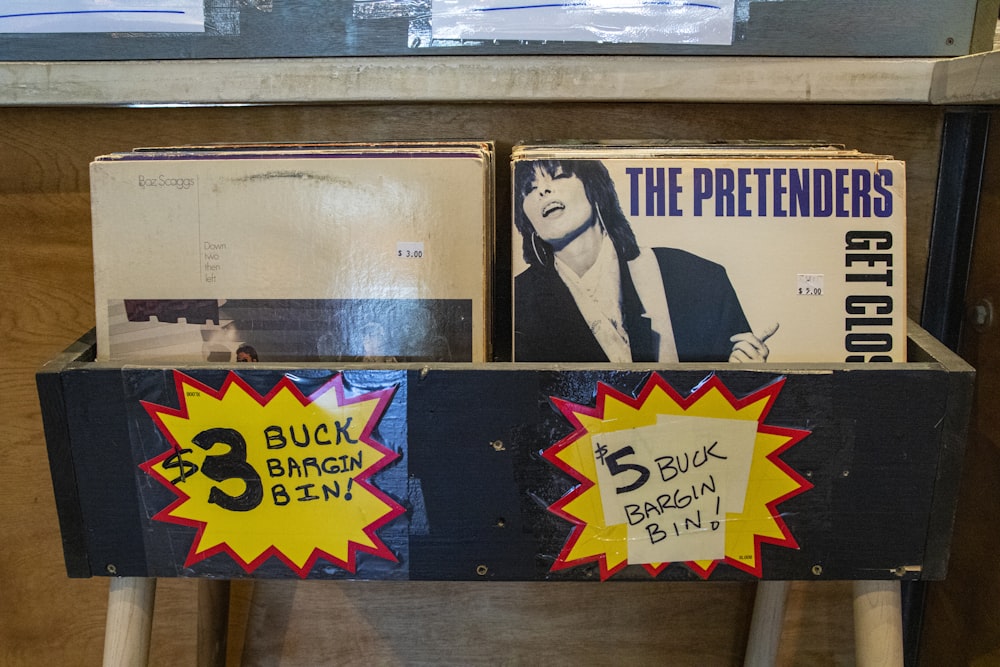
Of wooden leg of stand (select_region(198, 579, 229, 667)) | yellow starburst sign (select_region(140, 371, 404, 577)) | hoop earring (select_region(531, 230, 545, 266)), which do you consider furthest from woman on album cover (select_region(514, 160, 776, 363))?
wooden leg of stand (select_region(198, 579, 229, 667))

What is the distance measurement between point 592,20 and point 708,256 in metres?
0.33

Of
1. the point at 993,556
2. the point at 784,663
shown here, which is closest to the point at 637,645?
the point at 784,663

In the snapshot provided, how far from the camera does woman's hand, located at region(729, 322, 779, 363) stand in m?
0.74

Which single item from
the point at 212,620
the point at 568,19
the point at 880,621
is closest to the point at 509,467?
the point at 880,621

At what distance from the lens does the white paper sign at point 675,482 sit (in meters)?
0.69

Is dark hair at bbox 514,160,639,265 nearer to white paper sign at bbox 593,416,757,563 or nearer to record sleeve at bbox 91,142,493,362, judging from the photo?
record sleeve at bbox 91,142,493,362

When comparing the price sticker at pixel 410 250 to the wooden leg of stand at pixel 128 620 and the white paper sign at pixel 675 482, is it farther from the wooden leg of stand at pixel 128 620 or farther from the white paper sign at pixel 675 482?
the wooden leg of stand at pixel 128 620

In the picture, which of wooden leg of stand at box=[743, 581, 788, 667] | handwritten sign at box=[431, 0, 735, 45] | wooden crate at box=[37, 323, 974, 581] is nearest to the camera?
wooden crate at box=[37, 323, 974, 581]

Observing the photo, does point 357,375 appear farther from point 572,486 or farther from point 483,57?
point 483,57

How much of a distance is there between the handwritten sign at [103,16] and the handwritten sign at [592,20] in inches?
11.0

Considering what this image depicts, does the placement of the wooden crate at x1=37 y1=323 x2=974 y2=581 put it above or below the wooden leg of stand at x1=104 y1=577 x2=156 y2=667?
above

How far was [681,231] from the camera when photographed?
0.74 m

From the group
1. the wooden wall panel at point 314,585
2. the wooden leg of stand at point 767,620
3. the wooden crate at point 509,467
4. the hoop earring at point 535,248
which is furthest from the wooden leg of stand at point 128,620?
the wooden leg of stand at point 767,620

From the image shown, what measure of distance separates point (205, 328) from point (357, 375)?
181mm
